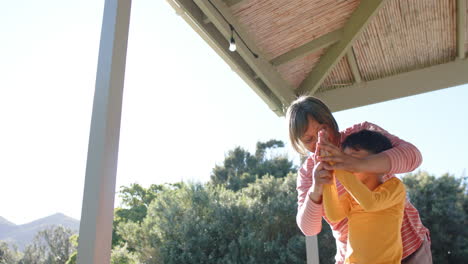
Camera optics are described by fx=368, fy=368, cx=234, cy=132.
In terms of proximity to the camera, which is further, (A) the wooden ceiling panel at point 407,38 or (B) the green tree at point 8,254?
(A) the wooden ceiling panel at point 407,38

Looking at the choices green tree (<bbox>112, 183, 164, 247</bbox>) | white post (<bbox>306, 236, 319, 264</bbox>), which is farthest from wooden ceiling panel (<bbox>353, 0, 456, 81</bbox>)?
green tree (<bbox>112, 183, 164, 247</bbox>)

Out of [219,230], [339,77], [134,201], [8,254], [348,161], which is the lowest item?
[8,254]

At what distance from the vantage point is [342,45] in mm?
2568

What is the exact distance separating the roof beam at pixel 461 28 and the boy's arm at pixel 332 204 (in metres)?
1.98

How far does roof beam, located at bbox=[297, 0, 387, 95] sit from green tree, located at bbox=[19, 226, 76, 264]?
195 cm

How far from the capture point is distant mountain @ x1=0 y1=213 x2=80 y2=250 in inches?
56.1

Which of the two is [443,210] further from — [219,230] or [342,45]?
[342,45]

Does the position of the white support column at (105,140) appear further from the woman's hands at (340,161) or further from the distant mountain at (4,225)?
the distant mountain at (4,225)

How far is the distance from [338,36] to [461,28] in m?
0.77

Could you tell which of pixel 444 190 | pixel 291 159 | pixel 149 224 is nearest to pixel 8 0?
pixel 149 224

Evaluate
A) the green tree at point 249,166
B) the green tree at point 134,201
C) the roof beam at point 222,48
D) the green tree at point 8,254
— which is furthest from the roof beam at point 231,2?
the green tree at point 249,166

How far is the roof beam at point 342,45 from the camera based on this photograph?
7.71ft

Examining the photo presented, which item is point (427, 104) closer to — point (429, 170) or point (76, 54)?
point (429, 170)

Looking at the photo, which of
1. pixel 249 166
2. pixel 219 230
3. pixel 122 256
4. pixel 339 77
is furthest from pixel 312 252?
Answer: pixel 249 166
